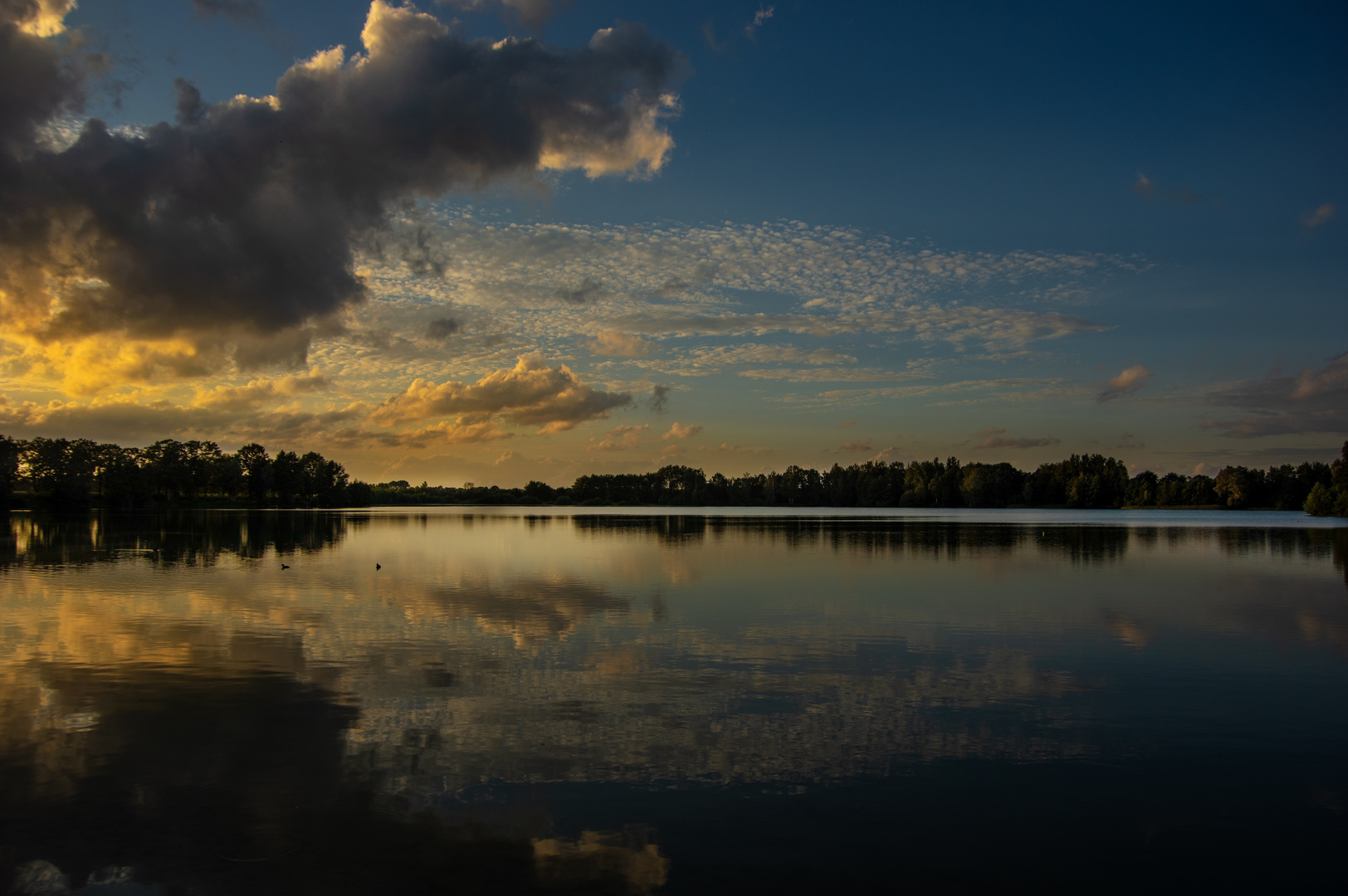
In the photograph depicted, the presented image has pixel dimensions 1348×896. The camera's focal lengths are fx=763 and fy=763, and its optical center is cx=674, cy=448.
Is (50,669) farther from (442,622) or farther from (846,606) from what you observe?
(846,606)

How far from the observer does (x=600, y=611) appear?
78.5ft

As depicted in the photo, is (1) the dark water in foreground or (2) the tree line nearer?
(1) the dark water in foreground

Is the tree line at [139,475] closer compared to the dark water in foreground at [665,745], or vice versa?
the dark water in foreground at [665,745]

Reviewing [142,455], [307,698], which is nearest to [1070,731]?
[307,698]

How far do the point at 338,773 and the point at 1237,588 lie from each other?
35.1m

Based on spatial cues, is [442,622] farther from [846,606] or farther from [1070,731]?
[1070,731]

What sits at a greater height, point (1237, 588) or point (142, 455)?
point (142, 455)

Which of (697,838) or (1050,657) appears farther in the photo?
(1050,657)

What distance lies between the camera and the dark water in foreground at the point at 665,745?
7.92m

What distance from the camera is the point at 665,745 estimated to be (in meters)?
11.3

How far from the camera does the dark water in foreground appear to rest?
7.92 meters

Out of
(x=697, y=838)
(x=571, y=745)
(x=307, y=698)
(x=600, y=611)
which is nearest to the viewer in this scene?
(x=697, y=838)

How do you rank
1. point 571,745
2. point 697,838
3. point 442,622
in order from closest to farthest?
point 697,838 → point 571,745 → point 442,622

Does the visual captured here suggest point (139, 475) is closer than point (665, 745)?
No
